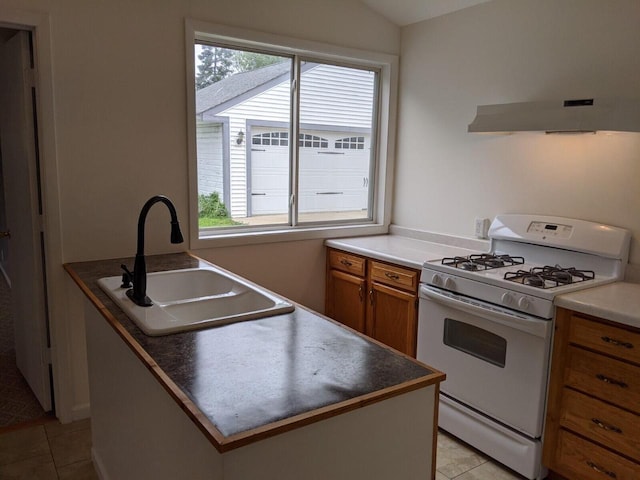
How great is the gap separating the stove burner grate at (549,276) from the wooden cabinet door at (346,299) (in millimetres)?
1164

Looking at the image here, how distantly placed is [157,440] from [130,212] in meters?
1.69

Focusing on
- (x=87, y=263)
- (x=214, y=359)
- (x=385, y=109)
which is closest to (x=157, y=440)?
(x=214, y=359)

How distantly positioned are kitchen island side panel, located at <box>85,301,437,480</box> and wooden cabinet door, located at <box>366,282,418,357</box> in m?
1.65

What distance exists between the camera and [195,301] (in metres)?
2.06

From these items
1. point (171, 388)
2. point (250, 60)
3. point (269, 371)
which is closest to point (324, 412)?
point (269, 371)

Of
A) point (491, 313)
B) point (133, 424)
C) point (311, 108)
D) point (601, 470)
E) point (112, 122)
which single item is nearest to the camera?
point (133, 424)

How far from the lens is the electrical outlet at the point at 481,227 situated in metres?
3.31

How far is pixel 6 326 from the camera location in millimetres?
4352

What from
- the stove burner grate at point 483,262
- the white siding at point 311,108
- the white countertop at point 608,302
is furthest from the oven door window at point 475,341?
the white siding at point 311,108

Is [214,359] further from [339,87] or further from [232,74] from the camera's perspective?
[339,87]

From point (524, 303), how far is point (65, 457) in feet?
7.64

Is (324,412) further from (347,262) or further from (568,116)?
(347,262)

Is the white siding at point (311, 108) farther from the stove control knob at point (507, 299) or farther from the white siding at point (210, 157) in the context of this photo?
the stove control knob at point (507, 299)

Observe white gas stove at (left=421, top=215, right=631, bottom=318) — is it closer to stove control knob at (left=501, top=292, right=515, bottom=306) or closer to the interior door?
stove control knob at (left=501, top=292, right=515, bottom=306)
